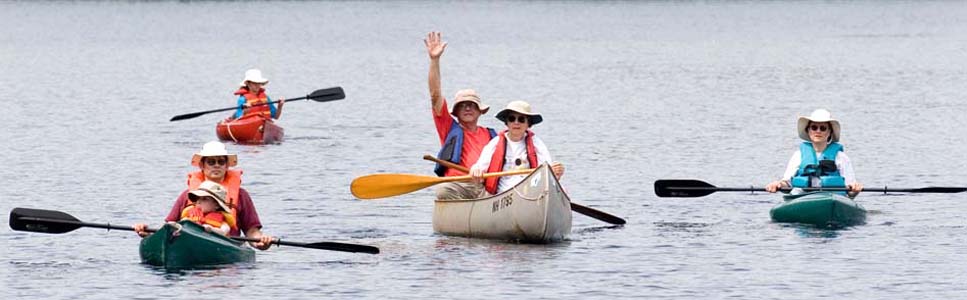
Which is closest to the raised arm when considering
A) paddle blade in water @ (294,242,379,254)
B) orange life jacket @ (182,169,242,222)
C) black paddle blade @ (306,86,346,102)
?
paddle blade in water @ (294,242,379,254)

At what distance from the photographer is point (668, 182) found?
28.2m

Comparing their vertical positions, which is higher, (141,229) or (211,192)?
(211,192)

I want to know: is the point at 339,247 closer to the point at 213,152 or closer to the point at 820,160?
the point at 213,152

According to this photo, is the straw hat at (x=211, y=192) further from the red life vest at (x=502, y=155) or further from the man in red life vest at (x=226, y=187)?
the red life vest at (x=502, y=155)

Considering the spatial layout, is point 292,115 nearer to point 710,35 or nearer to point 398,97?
point 398,97

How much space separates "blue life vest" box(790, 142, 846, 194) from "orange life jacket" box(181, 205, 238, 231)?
312 inches

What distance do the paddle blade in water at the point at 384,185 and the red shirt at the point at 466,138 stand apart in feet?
1.61

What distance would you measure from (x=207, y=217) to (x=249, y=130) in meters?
19.3

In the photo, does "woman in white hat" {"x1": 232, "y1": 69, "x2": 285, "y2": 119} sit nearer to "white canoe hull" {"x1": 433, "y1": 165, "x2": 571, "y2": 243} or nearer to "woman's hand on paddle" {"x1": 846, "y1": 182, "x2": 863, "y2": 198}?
"white canoe hull" {"x1": 433, "y1": 165, "x2": 571, "y2": 243}

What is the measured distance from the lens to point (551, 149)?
4447cm

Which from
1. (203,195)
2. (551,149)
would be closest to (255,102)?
(551,149)

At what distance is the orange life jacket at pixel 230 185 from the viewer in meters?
23.0

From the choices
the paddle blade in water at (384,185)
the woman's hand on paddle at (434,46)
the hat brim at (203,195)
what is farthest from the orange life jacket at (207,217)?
the woman's hand on paddle at (434,46)

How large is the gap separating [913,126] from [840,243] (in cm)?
2351
